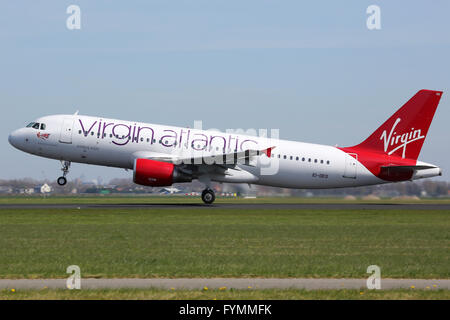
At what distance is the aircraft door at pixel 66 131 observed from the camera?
4131 cm

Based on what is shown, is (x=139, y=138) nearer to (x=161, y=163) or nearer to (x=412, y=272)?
(x=161, y=163)

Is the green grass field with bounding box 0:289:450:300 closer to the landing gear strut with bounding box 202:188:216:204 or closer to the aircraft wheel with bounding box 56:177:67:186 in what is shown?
the aircraft wheel with bounding box 56:177:67:186

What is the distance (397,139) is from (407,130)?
1.02 meters

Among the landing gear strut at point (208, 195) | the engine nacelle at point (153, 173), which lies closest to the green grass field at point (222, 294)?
the engine nacelle at point (153, 173)

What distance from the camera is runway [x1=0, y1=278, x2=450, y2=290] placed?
41.8 ft

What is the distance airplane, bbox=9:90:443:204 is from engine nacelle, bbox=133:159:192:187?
0.06 m

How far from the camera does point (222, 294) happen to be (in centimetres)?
1191

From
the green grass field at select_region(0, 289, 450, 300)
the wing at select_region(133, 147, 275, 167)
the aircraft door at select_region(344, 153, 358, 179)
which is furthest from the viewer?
the aircraft door at select_region(344, 153, 358, 179)

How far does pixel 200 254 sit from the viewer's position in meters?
18.1

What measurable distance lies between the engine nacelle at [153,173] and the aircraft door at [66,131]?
487 cm

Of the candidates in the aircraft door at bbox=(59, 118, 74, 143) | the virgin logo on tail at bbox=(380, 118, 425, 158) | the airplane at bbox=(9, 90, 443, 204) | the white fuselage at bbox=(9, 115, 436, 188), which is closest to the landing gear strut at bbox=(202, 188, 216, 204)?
the airplane at bbox=(9, 90, 443, 204)

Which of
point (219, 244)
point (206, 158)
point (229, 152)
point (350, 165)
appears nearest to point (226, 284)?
point (219, 244)

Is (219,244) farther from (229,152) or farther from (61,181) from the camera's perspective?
(61,181)

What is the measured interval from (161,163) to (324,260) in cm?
2448
